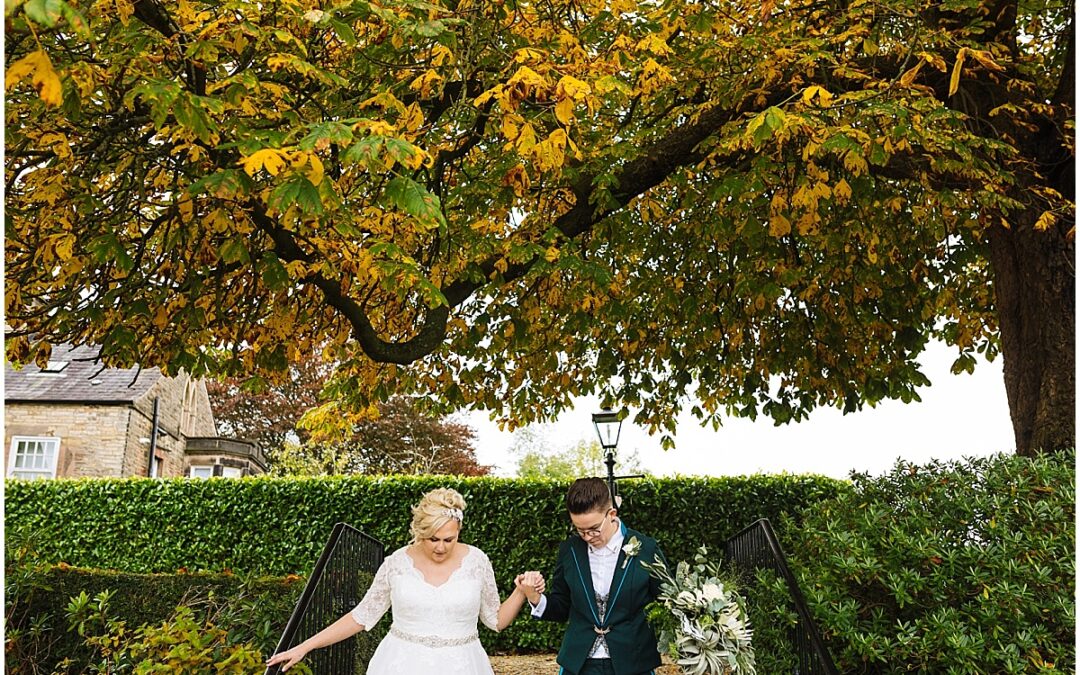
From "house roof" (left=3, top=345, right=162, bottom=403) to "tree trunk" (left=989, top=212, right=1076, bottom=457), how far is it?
21910 mm

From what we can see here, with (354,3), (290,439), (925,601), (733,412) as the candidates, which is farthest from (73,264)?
(290,439)

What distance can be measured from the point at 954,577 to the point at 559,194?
15.8 ft

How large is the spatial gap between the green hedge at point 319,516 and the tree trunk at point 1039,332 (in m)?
3.81

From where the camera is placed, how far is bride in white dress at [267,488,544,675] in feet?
16.4

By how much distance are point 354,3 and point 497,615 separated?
11.1 ft

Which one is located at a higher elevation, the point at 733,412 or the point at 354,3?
the point at 354,3

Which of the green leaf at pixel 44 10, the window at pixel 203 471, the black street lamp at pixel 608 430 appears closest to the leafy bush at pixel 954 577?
the black street lamp at pixel 608 430

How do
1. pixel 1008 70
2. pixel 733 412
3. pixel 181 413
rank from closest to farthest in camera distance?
pixel 1008 70 → pixel 733 412 → pixel 181 413

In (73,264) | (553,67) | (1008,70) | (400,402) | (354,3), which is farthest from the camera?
(400,402)

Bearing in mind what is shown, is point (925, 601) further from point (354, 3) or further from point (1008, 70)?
point (1008, 70)

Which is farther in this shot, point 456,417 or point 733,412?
point 456,417

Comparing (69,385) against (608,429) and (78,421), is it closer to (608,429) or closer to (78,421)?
(78,421)

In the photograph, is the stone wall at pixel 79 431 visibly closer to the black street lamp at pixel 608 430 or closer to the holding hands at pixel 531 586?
the black street lamp at pixel 608 430

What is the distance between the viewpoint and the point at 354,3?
4574 millimetres
